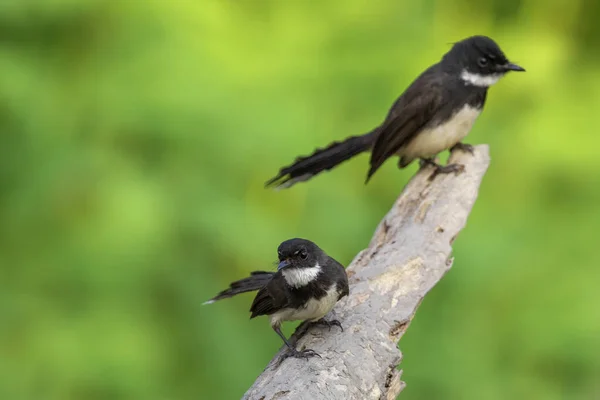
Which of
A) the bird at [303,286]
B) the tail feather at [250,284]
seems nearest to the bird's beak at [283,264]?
the bird at [303,286]

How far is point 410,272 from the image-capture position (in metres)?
3.54

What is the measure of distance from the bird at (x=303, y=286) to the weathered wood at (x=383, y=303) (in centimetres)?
8

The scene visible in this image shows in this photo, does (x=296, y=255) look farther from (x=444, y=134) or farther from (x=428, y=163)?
(x=444, y=134)

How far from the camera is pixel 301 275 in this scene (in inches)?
129

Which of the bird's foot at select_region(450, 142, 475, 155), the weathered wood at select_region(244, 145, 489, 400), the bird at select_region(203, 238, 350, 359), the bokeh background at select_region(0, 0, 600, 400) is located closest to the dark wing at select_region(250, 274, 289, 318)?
the bird at select_region(203, 238, 350, 359)

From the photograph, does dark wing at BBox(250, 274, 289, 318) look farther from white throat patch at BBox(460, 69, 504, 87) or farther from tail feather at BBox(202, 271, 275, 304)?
white throat patch at BBox(460, 69, 504, 87)

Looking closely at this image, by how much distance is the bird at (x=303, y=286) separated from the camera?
323 centimetres

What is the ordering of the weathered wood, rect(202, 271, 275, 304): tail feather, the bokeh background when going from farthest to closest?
the bokeh background < rect(202, 271, 275, 304): tail feather < the weathered wood

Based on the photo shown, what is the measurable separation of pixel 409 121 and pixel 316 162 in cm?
53

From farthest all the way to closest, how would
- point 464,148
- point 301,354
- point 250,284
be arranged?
point 464,148
point 250,284
point 301,354

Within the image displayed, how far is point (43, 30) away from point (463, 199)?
2.62 meters

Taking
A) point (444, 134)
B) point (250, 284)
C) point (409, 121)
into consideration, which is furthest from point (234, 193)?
point (250, 284)

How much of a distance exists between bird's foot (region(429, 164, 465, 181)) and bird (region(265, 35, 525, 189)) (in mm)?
165

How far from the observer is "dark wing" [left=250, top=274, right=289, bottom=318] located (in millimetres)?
3312
